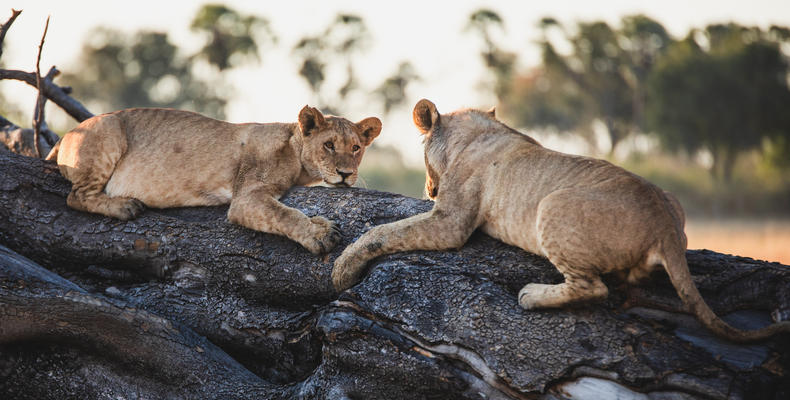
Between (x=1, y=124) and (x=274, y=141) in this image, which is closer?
(x=274, y=141)

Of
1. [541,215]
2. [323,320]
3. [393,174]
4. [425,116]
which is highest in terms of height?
[393,174]

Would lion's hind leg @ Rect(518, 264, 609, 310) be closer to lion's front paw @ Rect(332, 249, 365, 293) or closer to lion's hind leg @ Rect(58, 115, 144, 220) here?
lion's front paw @ Rect(332, 249, 365, 293)

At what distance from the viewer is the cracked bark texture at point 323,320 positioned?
11.2 ft

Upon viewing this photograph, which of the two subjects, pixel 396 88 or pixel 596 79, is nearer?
pixel 396 88

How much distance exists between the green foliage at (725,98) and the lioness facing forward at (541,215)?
97.1ft

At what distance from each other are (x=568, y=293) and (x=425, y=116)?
1.86m

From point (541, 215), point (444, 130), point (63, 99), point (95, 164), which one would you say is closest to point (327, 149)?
point (444, 130)

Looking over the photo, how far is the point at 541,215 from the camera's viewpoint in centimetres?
391

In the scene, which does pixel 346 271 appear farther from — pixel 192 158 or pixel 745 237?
pixel 745 237

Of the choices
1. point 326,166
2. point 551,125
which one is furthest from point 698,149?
point 326,166

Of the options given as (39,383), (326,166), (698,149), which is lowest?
(39,383)

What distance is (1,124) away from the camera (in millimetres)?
6641

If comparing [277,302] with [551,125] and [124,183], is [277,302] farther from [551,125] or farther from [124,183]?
[551,125]

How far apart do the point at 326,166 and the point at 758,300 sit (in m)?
2.78
